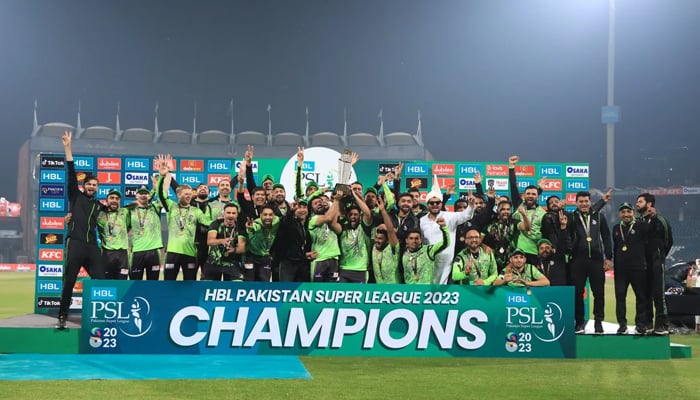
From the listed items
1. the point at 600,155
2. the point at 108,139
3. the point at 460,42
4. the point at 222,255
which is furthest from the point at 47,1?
the point at 222,255

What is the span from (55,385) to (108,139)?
79862 mm

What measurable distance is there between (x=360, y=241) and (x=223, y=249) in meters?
2.27

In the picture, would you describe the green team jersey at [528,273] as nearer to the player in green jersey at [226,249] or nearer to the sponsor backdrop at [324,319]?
the sponsor backdrop at [324,319]

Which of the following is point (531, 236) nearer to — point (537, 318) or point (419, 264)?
point (537, 318)

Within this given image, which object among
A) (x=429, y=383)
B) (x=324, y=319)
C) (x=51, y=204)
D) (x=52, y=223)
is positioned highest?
(x=51, y=204)

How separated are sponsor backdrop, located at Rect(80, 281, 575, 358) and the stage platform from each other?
0.36 meters

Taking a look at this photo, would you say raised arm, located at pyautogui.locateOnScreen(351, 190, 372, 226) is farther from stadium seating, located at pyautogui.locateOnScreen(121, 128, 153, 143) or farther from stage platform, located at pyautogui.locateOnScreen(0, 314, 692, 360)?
stadium seating, located at pyautogui.locateOnScreen(121, 128, 153, 143)

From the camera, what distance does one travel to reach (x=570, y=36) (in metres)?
102

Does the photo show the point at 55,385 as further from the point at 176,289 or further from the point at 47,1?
the point at 47,1

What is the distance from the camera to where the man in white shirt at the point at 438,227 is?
42.9 feet

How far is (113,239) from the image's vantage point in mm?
13031

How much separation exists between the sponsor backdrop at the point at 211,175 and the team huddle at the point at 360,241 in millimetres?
4687

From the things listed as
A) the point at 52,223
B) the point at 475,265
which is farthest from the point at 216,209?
the point at 52,223

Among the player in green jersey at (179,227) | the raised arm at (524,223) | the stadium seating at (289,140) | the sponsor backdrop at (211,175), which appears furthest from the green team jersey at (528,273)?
the stadium seating at (289,140)
